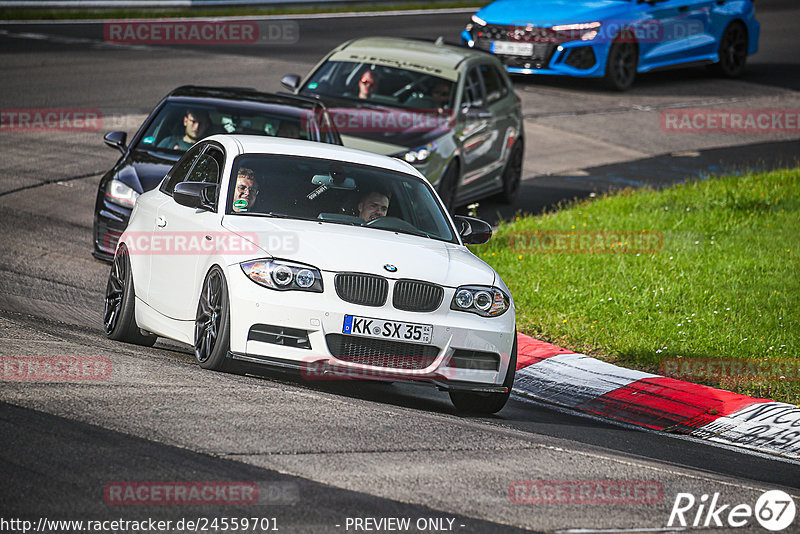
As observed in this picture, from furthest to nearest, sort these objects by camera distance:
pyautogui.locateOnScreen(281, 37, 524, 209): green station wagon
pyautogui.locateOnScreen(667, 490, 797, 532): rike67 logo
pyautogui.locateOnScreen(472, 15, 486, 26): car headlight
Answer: pyautogui.locateOnScreen(472, 15, 486, 26): car headlight < pyautogui.locateOnScreen(281, 37, 524, 209): green station wagon < pyautogui.locateOnScreen(667, 490, 797, 532): rike67 logo

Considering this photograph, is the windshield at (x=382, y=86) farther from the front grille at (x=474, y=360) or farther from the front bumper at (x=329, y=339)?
the front bumper at (x=329, y=339)

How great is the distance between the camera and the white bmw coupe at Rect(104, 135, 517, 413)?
7379 millimetres

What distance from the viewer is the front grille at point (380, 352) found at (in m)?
7.36

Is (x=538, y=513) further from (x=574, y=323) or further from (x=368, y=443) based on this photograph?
(x=574, y=323)

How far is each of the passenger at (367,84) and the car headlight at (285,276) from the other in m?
7.89

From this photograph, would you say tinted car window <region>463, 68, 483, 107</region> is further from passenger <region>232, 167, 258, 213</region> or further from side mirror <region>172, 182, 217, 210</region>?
side mirror <region>172, 182, 217, 210</region>

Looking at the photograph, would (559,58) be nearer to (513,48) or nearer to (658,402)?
(513,48)

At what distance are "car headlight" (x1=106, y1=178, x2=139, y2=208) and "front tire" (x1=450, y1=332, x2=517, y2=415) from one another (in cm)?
433

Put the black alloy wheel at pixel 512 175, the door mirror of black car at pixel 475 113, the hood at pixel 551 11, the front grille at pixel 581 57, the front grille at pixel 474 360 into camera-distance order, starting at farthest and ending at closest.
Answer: the front grille at pixel 581 57, the hood at pixel 551 11, the black alloy wheel at pixel 512 175, the door mirror of black car at pixel 475 113, the front grille at pixel 474 360

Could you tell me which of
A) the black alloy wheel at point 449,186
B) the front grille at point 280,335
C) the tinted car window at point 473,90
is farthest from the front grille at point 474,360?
the tinted car window at point 473,90

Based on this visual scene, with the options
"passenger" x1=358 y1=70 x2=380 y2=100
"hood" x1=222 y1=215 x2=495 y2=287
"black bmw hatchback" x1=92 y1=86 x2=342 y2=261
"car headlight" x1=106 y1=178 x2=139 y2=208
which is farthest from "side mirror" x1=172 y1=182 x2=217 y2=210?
"passenger" x1=358 y1=70 x2=380 y2=100

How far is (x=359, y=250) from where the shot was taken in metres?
7.70

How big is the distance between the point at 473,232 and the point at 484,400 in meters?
1.40

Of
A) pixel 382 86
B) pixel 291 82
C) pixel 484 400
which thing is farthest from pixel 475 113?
pixel 484 400
